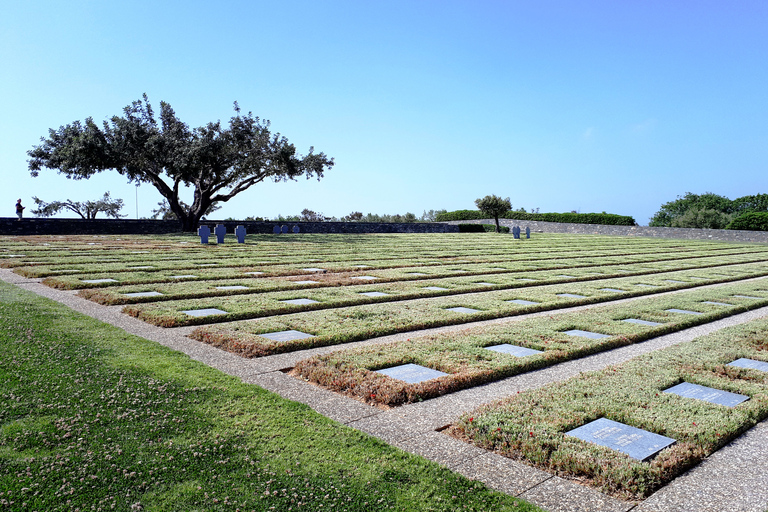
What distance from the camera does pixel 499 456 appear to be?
130 inches

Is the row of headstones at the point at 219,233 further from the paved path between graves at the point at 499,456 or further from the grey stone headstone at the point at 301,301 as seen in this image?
the paved path between graves at the point at 499,456

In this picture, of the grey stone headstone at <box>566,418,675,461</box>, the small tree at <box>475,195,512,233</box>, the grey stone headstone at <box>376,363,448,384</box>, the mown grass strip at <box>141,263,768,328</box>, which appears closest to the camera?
the grey stone headstone at <box>566,418,675,461</box>

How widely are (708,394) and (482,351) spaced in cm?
205

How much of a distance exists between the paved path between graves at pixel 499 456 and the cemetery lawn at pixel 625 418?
0.09 m

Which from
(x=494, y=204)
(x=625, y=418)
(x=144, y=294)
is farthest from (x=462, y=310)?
(x=494, y=204)

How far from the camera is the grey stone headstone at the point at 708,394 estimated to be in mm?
4270

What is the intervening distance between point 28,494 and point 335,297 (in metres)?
6.74

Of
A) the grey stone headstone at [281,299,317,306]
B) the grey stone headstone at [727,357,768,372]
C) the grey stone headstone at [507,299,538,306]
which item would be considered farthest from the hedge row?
the grey stone headstone at [727,357,768,372]

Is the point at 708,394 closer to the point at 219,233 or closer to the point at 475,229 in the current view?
the point at 219,233

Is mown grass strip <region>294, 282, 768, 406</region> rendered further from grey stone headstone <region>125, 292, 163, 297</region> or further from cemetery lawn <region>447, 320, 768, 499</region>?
grey stone headstone <region>125, 292, 163, 297</region>

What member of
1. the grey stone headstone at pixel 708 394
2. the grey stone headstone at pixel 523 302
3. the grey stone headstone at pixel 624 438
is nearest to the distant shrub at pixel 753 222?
the grey stone headstone at pixel 523 302

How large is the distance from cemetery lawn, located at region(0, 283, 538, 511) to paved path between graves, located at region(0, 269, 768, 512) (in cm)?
18

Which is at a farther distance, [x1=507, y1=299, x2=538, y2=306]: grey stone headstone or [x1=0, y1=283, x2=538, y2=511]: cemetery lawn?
[x1=507, y1=299, x2=538, y2=306]: grey stone headstone

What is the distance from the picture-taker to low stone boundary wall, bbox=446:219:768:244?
36062 mm
